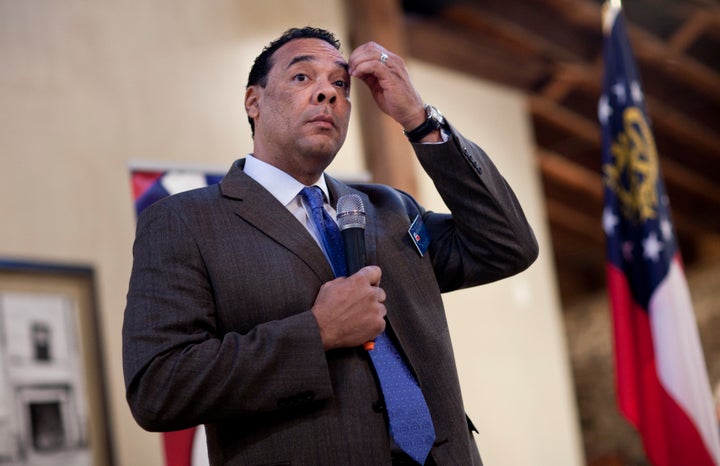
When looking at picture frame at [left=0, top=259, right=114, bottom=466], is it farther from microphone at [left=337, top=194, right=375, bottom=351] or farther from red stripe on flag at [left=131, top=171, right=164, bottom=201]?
microphone at [left=337, top=194, right=375, bottom=351]

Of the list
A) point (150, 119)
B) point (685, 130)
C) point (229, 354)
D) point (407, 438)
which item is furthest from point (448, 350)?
point (685, 130)

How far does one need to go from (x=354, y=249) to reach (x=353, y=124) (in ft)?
10.3

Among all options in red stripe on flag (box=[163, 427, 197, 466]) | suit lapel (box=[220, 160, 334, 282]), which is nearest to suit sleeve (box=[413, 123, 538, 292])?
suit lapel (box=[220, 160, 334, 282])

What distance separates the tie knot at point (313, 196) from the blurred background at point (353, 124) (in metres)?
1.49

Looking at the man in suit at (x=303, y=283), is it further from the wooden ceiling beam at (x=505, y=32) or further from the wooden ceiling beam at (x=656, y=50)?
the wooden ceiling beam at (x=656, y=50)

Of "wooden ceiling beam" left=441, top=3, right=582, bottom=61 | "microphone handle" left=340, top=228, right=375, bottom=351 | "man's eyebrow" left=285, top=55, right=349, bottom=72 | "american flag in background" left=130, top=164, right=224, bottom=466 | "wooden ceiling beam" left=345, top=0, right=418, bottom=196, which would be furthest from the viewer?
"wooden ceiling beam" left=441, top=3, right=582, bottom=61

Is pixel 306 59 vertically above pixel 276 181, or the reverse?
pixel 306 59

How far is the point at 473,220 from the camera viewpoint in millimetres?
1768

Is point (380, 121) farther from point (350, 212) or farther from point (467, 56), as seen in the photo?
point (350, 212)

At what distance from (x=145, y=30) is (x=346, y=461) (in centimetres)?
284

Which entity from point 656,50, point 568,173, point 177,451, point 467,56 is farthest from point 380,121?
point 568,173

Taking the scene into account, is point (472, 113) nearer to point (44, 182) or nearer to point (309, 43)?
point (44, 182)

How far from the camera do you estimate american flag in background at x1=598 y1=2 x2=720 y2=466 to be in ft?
13.0

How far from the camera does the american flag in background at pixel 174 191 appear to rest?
2.94m
